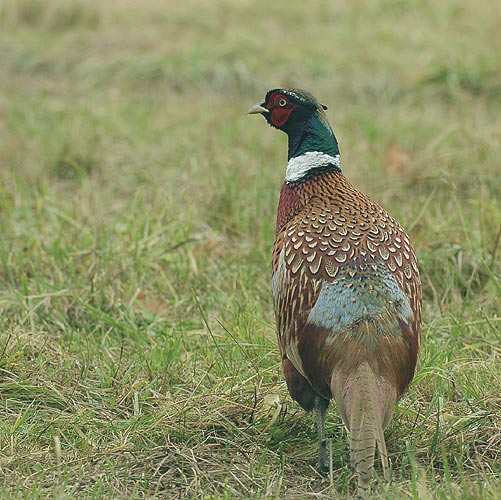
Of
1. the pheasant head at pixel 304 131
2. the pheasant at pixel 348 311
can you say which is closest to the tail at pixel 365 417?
the pheasant at pixel 348 311

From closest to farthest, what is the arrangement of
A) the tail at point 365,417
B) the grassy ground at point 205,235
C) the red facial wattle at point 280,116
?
the tail at point 365,417 → the grassy ground at point 205,235 → the red facial wattle at point 280,116

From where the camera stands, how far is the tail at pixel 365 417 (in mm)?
2701

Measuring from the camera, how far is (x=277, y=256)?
3170 mm

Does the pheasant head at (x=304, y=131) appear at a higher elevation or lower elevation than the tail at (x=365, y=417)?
A: higher

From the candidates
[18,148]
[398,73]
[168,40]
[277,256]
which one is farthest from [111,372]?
[168,40]

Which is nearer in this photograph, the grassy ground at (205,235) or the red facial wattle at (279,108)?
the grassy ground at (205,235)

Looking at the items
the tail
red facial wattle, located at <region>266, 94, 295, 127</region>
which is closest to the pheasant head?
red facial wattle, located at <region>266, 94, 295, 127</region>

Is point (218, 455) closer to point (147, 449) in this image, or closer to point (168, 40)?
point (147, 449)

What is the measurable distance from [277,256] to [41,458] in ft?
3.20

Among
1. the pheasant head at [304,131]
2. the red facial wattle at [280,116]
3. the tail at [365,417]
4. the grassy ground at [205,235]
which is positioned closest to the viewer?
the tail at [365,417]

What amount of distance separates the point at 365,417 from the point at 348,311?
31 centimetres

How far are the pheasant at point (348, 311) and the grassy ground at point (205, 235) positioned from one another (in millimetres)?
209

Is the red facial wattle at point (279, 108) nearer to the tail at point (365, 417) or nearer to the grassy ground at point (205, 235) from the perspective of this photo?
the grassy ground at point (205, 235)

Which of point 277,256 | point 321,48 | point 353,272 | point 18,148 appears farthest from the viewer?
point 321,48
